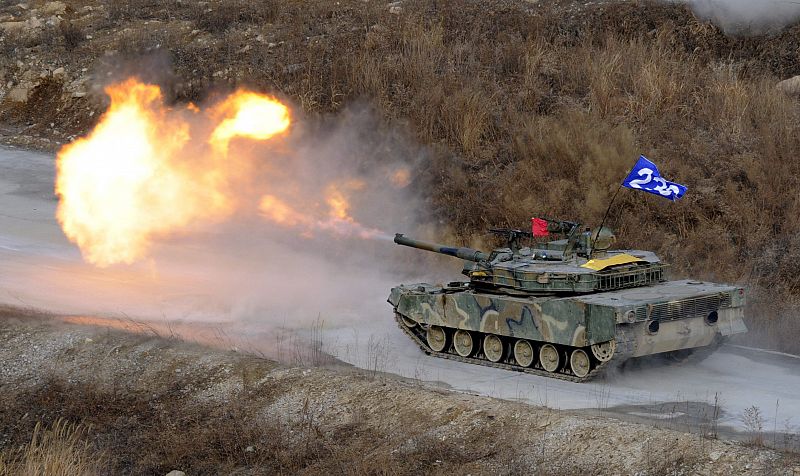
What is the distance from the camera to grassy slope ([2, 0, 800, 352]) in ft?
87.5

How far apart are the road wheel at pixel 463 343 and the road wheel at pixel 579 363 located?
2391 mm

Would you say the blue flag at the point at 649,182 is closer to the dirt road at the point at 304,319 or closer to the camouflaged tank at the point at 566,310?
the camouflaged tank at the point at 566,310

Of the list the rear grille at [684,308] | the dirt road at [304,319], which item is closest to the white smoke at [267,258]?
the dirt road at [304,319]

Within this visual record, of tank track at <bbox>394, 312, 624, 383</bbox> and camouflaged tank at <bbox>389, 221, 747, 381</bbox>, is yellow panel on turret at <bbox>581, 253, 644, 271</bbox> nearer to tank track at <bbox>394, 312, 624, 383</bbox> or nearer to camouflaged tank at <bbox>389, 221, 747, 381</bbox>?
camouflaged tank at <bbox>389, 221, 747, 381</bbox>

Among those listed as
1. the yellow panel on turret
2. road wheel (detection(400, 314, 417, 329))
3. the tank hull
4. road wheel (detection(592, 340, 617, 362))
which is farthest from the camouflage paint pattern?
road wheel (detection(400, 314, 417, 329))

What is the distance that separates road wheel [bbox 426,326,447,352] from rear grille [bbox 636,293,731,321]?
451 cm

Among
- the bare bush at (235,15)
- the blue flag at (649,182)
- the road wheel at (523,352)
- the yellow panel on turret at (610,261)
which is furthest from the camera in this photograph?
the bare bush at (235,15)

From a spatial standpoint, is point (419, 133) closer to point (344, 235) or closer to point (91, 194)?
point (344, 235)

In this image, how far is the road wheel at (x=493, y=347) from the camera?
20.5 m

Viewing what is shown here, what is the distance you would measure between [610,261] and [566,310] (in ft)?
5.27

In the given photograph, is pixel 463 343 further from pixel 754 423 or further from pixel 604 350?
pixel 754 423

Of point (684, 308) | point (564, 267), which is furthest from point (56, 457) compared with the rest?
point (684, 308)

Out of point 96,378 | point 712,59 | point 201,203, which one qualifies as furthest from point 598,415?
point 712,59

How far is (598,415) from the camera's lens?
16.4 metres
